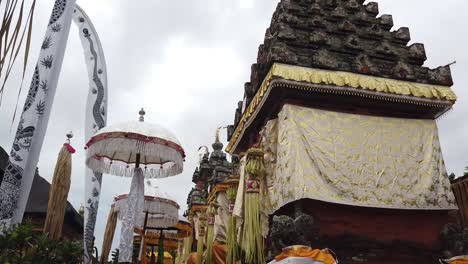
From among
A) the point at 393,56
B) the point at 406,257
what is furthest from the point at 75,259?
the point at 393,56

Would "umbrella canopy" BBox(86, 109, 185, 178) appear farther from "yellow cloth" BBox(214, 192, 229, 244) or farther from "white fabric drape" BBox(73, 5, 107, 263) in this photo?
"yellow cloth" BBox(214, 192, 229, 244)

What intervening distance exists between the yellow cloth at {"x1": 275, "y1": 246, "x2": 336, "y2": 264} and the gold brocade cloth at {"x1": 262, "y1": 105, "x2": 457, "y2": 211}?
2.78 feet

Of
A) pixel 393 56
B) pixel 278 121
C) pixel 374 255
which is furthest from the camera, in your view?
pixel 393 56

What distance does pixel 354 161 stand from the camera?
784 cm

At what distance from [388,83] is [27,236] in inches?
257

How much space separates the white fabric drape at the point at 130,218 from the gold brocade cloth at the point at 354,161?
230 cm

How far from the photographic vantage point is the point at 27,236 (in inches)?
251

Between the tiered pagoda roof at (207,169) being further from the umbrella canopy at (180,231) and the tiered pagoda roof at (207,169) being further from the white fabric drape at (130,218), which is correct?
the white fabric drape at (130,218)

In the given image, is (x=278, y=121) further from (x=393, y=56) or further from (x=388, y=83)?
(x=393, y=56)

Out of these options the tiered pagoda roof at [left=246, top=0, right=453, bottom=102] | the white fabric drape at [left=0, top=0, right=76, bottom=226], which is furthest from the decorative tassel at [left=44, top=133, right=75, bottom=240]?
the tiered pagoda roof at [left=246, top=0, right=453, bottom=102]

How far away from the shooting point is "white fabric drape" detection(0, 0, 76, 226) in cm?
703

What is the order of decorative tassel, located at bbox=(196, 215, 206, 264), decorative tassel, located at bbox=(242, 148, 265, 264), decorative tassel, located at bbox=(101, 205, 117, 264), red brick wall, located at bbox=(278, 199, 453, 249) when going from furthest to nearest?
1. decorative tassel, located at bbox=(101, 205, 117, 264)
2. decorative tassel, located at bbox=(196, 215, 206, 264)
3. red brick wall, located at bbox=(278, 199, 453, 249)
4. decorative tassel, located at bbox=(242, 148, 265, 264)

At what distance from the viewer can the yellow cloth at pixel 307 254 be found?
20.9ft

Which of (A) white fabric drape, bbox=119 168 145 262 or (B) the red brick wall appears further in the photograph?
(A) white fabric drape, bbox=119 168 145 262
